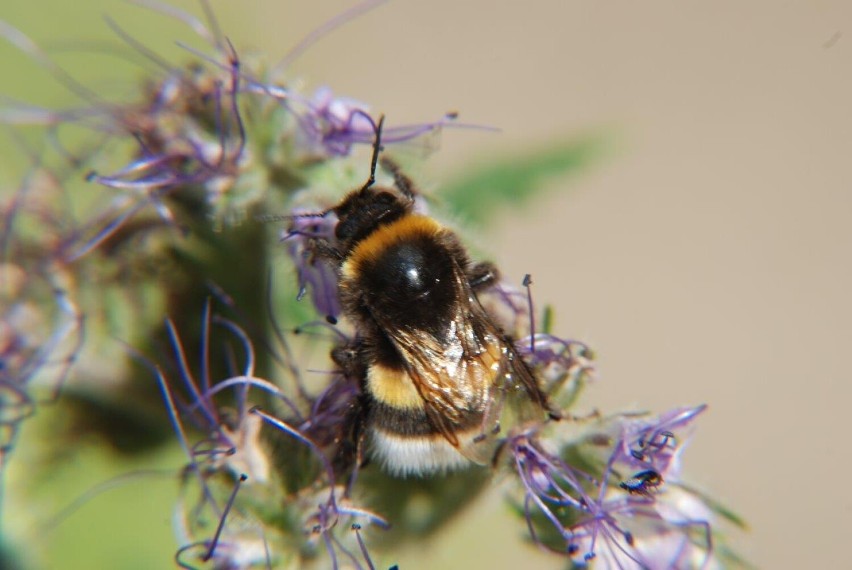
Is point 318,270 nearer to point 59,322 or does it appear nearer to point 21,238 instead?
point 59,322

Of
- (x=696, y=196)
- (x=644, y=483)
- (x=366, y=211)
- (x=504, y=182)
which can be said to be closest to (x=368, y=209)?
(x=366, y=211)

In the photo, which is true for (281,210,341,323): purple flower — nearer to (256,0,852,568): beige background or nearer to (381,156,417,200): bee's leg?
(381,156,417,200): bee's leg

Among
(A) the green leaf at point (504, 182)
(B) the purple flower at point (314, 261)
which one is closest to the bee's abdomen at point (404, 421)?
(B) the purple flower at point (314, 261)

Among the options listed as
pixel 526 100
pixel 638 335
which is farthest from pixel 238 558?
pixel 526 100

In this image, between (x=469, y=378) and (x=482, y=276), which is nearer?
(x=469, y=378)

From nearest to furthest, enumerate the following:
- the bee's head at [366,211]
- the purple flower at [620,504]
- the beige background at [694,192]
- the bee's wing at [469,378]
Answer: the bee's wing at [469,378] → the purple flower at [620,504] → the bee's head at [366,211] → the beige background at [694,192]

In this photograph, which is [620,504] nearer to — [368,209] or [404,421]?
[404,421]

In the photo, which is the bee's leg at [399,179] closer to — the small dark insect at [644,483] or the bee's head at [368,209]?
the bee's head at [368,209]
